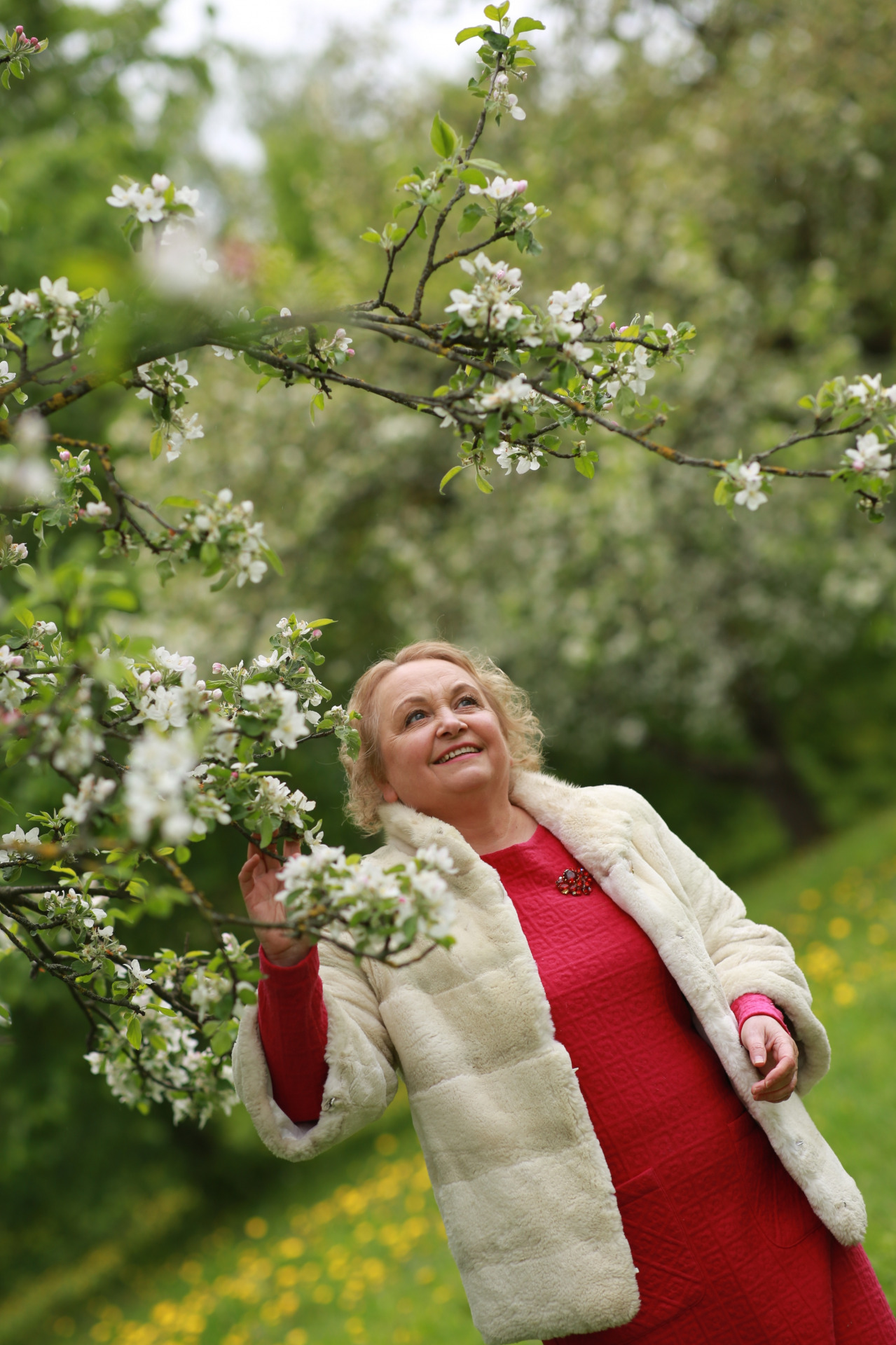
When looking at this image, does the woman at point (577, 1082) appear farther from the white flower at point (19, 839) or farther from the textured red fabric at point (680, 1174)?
the white flower at point (19, 839)

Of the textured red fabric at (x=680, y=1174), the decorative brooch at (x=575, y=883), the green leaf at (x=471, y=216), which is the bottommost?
the textured red fabric at (x=680, y=1174)

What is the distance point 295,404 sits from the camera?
27.2 ft

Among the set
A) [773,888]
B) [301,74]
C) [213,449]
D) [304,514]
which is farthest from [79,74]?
[773,888]

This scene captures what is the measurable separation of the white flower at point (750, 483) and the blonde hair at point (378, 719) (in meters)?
0.79

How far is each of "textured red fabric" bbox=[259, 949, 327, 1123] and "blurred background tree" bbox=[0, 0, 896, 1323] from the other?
5466mm

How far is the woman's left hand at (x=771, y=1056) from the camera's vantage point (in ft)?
6.31

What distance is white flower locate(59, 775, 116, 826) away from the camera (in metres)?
1.40

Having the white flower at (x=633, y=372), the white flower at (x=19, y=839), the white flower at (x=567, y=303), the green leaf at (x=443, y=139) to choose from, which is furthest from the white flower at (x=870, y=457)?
the white flower at (x=19, y=839)

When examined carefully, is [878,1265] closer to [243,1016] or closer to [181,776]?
[243,1016]

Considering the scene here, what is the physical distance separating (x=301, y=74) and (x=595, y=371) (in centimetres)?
1680

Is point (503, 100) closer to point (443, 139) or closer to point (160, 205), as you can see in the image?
point (443, 139)

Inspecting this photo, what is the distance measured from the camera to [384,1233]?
20.8 ft

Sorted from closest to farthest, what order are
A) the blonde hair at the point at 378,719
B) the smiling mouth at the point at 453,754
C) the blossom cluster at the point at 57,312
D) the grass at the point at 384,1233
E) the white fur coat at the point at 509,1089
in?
the blossom cluster at the point at 57,312 < the white fur coat at the point at 509,1089 < the smiling mouth at the point at 453,754 < the blonde hair at the point at 378,719 < the grass at the point at 384,1233

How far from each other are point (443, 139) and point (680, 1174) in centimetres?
179
